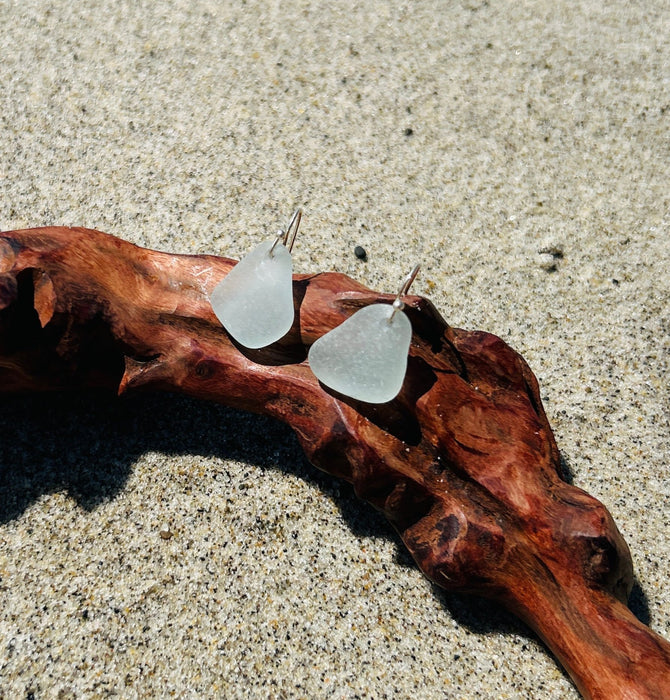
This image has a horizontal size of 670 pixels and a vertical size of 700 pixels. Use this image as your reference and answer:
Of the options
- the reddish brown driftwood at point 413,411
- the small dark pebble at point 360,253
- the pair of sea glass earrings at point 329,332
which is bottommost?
the reddish brown driftwood at point 413,411

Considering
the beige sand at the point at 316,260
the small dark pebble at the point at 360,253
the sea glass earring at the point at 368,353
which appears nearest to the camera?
the sea glass earring at the point at 368,353

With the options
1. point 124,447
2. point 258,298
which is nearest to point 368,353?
point 258,298

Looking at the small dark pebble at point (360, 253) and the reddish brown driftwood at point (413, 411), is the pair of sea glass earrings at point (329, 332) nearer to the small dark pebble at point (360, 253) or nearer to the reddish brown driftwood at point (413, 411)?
the reddish brown driftwood at point (413, 411)

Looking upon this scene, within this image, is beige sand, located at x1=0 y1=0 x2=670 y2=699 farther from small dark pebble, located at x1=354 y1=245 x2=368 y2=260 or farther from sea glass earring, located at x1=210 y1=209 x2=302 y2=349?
sea glass earring, located at x1=210 y1=209 x2=302 y2=349

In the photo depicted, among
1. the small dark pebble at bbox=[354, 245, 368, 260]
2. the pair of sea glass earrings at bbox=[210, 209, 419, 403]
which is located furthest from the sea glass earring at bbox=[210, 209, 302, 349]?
the small dark pebble at bbox=[354, 245, 368, 260]

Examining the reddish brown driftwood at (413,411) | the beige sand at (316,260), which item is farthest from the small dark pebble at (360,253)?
the reddish brown driftwood at (413,411)

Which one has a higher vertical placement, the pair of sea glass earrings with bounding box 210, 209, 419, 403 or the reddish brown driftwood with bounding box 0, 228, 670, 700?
the pair of sea glass earrings with bounding box 210, 209, 419, 403

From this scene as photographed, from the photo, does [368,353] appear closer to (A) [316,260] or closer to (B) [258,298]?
(B) [258,298]

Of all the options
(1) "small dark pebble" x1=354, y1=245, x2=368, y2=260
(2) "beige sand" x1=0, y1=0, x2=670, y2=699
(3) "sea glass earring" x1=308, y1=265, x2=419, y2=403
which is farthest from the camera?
(1) "small dark pebble" x1=354, y1=245, x2=368, y2=260
